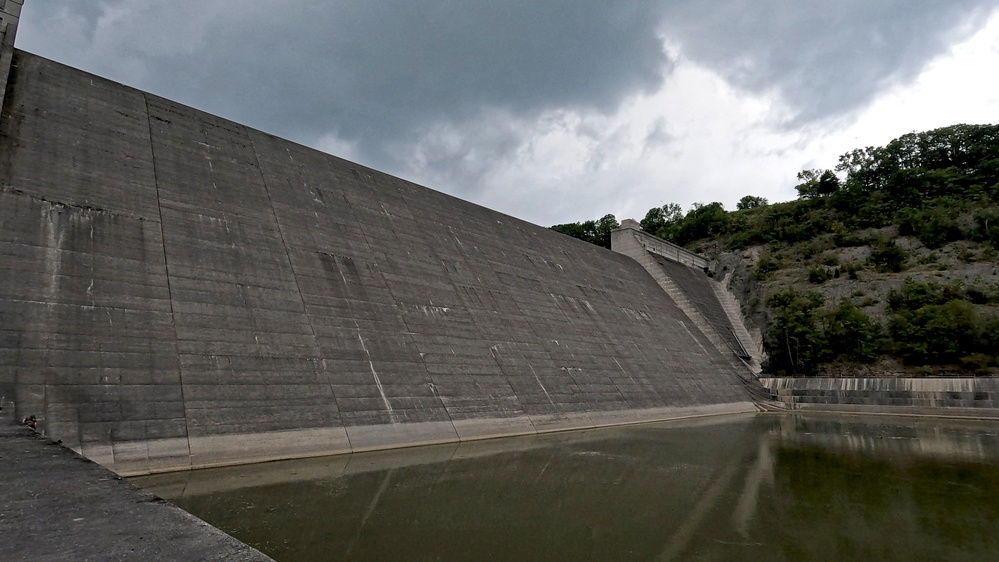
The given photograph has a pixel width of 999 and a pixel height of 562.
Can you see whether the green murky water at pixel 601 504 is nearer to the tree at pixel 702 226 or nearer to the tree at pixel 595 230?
the tree at pixel 702 226

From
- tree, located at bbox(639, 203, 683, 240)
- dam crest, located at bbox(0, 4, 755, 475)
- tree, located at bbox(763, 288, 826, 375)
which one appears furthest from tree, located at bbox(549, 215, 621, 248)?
dam crest, located at bbox(0, 4, 755, 475)

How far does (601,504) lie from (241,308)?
669cm

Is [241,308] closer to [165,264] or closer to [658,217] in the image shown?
[165,264]

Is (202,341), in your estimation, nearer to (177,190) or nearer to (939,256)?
(177,190)

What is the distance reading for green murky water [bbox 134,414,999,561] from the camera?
452cm

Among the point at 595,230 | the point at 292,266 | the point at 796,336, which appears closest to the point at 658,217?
the point at 595,230

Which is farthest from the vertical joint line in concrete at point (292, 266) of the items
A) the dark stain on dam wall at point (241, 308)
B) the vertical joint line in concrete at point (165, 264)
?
the vertical joint line in concrete at point (165, 264)

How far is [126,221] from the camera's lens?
9.35m

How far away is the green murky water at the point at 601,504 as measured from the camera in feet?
14.8

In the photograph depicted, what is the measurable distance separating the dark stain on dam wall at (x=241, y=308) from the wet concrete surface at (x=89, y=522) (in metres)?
3.42

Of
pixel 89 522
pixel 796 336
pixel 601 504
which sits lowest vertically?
pixel 601 504

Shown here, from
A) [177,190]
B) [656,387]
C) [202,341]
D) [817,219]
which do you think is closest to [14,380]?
[202,341]

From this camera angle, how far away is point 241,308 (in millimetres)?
9352

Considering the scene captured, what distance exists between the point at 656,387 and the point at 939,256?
21.0 meters
